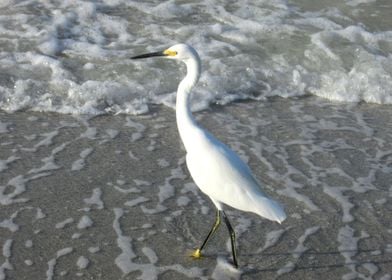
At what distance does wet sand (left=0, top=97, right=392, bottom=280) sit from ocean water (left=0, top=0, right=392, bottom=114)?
16.1 inches

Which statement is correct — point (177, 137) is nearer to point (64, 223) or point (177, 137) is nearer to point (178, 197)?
point (178, 197)

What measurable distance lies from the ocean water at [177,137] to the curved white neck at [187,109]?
599 millimetres

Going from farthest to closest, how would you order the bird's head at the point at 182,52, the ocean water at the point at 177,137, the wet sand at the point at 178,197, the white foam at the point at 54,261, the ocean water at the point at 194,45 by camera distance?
the ocean water at the point at 194,45 → the bird's head at the point at 182,52 → the ocean water at the point at 177,137 → the wet sand at the point at 178,197 → the white foam at the point at 54,261

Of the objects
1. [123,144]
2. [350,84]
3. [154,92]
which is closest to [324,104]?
[350,84]

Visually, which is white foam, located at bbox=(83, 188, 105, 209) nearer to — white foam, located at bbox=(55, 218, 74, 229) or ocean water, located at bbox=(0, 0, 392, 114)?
white foam, located at bbox=(55, 218, 74, 229)

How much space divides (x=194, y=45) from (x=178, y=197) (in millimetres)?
3254

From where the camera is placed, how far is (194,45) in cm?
752

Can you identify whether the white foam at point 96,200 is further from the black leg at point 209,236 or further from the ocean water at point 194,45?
the ocean water at point 194,45

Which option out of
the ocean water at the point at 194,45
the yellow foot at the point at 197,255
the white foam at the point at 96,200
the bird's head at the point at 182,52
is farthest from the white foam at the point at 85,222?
the ocean water at the point at 194,45

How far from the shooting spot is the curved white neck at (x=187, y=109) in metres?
3.92

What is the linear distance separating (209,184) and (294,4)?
19.1 ft

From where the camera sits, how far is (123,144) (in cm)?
532

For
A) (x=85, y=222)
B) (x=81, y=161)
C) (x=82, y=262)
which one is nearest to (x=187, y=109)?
(x=85, y=222)

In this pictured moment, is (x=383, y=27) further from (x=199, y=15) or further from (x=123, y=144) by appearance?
(x=123, y=144)
